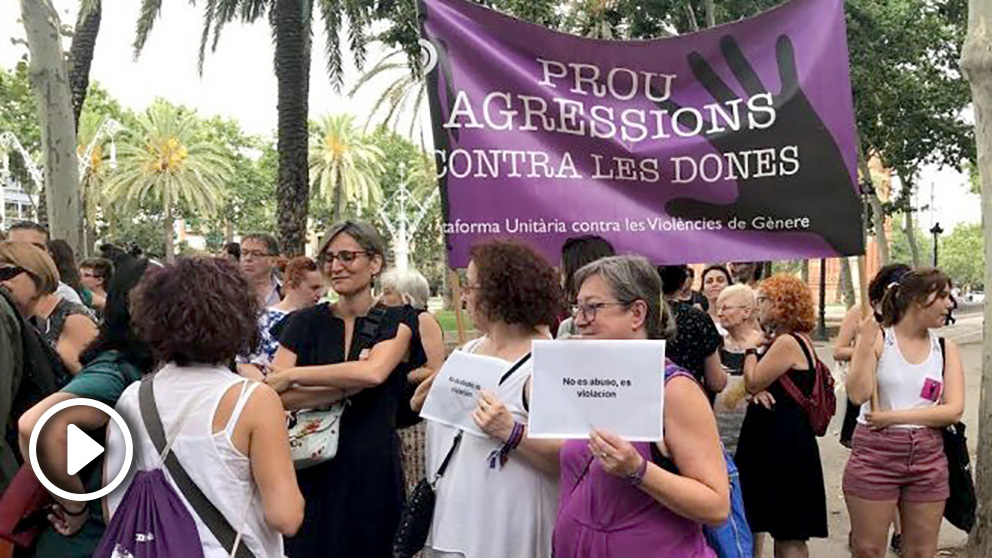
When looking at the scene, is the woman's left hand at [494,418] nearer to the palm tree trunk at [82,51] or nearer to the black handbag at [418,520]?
the black handbag at [418,520]

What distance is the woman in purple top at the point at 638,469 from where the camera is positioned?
2.31m

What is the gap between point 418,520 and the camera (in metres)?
3.06

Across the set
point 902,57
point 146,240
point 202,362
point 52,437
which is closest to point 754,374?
point 202,362

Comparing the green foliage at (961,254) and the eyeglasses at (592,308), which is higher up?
the green foliage at (961,254)

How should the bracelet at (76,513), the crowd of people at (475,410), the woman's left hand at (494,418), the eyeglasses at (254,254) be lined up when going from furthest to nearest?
the eyeglasses at (254,254) < the woman's left hand at (494,418) < the bracelet at (76,513) < the crowd of people at (475,410)

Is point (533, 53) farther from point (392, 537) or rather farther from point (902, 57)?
point (902, 57)

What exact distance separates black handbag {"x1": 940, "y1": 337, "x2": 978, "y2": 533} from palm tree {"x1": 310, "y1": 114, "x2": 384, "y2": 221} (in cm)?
5664

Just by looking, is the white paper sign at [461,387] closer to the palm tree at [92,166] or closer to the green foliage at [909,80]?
the green foliage at [909,80]

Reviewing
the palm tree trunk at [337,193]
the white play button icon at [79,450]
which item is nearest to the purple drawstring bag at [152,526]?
the white play button icon at [79,450]

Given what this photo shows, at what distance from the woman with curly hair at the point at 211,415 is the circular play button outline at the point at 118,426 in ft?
0.07

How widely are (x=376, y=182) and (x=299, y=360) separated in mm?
60269

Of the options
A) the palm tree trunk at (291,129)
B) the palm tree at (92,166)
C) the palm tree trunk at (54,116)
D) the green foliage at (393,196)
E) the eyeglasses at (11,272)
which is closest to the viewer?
the eyeglasses at (11,272)

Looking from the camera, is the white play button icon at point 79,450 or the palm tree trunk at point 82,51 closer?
the white play button icon at point 79,450

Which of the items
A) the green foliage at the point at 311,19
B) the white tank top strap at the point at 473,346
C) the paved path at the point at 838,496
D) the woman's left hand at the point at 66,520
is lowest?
the paved path at the point at 838,496
